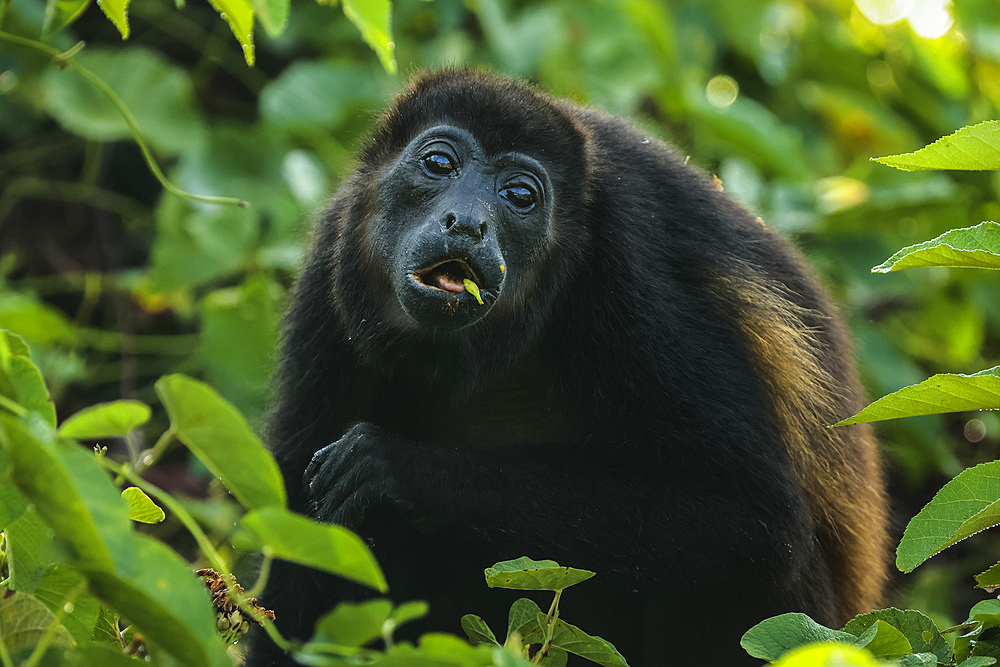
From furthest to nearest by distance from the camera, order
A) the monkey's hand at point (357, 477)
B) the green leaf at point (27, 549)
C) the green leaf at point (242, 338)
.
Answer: the green leaf at point (242, 338)
the monkey's hand at point (357, 477)
the green leaf at point (27, 549)

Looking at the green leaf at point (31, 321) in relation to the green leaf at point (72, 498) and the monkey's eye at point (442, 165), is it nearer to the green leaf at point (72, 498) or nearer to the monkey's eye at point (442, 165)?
the monkey's eye at point (442, 165)

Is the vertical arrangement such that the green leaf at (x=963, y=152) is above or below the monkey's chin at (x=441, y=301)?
above

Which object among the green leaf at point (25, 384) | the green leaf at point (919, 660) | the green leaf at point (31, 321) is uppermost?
the green leaf at point (919, 660)

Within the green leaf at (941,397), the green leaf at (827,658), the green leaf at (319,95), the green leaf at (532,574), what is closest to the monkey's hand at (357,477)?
the green leaf at (532,574)

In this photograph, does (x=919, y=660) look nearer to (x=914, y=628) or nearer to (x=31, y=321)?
(x=914, y=628)

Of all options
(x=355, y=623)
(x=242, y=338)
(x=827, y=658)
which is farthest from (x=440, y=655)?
(x=242, y=338)

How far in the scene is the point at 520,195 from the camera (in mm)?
2746

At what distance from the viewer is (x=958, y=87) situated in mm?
6184

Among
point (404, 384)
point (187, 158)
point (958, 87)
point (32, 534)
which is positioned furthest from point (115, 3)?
point (958, 87)

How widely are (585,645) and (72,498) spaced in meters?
0.85

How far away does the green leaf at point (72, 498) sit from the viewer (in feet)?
3.76

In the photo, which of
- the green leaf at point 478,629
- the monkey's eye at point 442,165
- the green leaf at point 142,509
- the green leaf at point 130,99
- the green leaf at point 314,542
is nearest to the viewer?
the green leaf at point 314,542

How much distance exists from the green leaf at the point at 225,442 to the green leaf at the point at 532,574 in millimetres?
476

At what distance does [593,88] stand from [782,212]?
3.77 feet
